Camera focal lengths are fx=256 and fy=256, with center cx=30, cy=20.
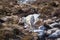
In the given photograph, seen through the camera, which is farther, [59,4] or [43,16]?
[59,4]

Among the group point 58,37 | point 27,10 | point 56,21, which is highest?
point 27,10

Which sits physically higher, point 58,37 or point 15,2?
point 15,2

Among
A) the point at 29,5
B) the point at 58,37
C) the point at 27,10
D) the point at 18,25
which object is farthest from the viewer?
the point at 29,5

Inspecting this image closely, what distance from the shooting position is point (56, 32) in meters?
6.98

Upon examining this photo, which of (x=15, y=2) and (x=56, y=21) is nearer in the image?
(x=56, y=21)

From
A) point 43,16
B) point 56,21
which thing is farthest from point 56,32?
point 43,16

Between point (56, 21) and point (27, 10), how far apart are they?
1666 mm

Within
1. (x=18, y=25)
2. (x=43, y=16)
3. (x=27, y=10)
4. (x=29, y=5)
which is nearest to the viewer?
(x=18, y=25)

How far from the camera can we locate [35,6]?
9750 mm

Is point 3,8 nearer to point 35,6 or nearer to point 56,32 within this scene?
point 35,6

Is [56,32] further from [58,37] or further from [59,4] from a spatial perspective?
[59,4]

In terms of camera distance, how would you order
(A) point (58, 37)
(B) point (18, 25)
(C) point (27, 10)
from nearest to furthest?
(A) point (58, 37) < (B) point (18, 25) < (C) point (27, 10)

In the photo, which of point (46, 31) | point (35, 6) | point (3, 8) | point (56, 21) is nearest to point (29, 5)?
point (35, 6)

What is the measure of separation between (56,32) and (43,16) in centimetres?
157
